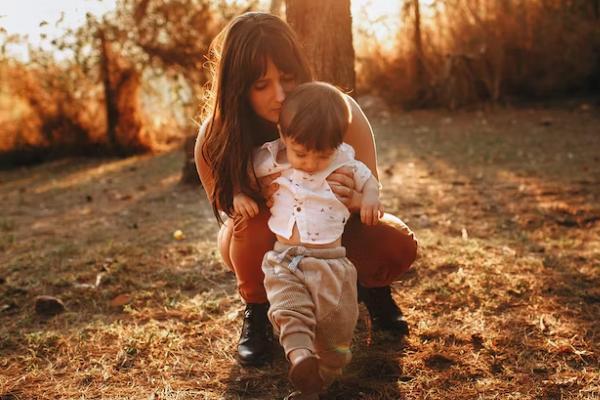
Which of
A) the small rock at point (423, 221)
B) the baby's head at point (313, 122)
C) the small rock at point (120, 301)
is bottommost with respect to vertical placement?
the small rock at point (423, 221)

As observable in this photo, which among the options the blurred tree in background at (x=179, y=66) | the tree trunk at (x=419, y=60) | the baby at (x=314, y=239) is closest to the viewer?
the baby at (x=314, y=239)

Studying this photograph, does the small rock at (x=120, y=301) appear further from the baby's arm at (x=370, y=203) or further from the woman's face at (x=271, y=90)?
the baby's arm at (x=370, y=203)

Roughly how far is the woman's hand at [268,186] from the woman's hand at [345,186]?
0.21 meters

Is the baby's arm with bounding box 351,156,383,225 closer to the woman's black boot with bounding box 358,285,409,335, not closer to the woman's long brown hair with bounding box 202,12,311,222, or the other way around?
the woman's long brown hair with bounding box 202,12,311,222

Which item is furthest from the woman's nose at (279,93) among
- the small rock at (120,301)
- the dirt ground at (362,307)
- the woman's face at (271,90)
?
the small rock at (120,301)

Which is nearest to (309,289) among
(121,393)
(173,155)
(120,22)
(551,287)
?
(121,393)

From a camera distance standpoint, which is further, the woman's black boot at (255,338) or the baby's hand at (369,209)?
the woman's black boot at (255,338)

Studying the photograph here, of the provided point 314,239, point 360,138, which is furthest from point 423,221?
point 314,239

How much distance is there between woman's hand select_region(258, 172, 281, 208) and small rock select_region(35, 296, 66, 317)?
53.4 inches

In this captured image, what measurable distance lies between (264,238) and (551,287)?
1479 mm

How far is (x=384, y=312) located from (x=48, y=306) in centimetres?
159

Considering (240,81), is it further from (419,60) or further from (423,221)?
(419,60)

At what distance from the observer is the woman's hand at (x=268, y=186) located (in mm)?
2158

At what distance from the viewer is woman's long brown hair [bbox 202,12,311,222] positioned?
2117 mm
